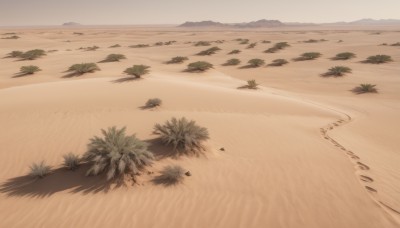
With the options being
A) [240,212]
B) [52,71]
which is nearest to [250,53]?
[52,71]

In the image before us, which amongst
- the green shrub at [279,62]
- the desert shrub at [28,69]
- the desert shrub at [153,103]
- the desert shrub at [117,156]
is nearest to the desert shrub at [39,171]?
the desert shrub at [117,156]

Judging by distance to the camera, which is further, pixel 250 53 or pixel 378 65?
pixel 250 53

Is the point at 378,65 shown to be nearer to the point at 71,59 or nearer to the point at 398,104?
the point at 398,104

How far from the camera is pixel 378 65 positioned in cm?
2280

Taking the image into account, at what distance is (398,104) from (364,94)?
2.30 meters

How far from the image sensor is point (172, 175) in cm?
612

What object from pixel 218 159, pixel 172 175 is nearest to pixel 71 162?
pixel 172 175

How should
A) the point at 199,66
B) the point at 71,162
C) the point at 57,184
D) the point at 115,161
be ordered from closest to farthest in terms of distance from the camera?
the point at 57,184 → the point at 115,161 → the point at 71,162 → the point at 199,66

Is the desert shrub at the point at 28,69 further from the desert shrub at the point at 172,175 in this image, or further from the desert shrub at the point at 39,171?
the desert shrub at the point at 172,175

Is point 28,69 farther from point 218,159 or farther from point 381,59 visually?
point 381,59

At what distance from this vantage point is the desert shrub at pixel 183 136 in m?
7.36

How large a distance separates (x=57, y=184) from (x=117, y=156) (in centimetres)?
133

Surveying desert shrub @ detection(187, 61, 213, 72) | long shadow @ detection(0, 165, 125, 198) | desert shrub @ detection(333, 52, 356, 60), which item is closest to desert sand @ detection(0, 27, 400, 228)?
long shadow @ detection(0, 165, 125, 198)

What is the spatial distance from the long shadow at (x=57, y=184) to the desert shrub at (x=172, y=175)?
814 mm
